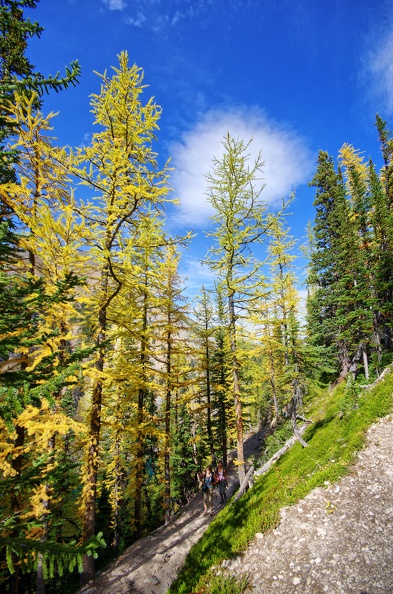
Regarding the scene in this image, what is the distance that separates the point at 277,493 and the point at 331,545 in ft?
10.2

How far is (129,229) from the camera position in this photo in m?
8.94

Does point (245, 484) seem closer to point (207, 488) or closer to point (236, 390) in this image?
point (207, 488)

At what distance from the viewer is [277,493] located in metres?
9.50

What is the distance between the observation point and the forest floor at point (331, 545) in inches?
229

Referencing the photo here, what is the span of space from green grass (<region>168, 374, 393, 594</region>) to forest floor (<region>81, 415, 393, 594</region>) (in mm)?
303

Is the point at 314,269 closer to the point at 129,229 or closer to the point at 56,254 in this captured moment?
the point at 129,229

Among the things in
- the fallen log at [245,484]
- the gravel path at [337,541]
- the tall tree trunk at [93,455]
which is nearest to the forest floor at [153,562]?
the fallen log at [245,484]

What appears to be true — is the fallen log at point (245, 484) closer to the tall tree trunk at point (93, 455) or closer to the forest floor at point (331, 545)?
the forest floor at point (331, 545)

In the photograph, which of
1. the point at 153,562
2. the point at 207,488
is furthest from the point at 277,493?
the point at 207,488

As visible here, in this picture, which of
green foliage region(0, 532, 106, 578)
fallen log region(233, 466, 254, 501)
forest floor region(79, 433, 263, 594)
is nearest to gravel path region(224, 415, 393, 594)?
forest floor region(79, 433, 263, 594)

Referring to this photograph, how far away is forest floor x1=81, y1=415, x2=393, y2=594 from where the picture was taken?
5.80 meters

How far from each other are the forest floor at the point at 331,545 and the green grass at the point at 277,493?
0.99ft

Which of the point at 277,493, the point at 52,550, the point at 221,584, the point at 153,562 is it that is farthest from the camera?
the point at 153,562

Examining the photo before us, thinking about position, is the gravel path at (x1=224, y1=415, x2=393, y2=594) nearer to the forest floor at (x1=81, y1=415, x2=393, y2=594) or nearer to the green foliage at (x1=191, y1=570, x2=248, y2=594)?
the forest floor at (x1=81, y1=415, x2=393, y2=594)
